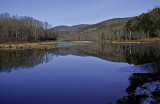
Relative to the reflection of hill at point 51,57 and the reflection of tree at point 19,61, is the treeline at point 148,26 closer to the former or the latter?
the reflection of hill at point 51,57

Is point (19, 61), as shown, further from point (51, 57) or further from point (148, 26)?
point (148, 26)

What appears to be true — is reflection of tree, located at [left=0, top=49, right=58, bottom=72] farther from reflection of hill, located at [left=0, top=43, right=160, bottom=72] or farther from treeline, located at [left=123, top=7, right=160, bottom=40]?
treeline, located at [left=123, top=7, right=160, bottom=40]

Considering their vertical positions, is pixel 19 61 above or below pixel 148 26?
below

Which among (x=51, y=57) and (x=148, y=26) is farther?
(x=148, y=26)

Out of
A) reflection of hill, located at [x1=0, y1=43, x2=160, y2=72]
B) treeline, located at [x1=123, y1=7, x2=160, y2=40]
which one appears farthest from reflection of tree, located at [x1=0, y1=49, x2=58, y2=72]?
treeline, located at [x1=123, y1=7, x2=160, y2=40]

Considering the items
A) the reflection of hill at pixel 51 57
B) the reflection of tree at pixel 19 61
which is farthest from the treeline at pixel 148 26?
the reflection of tree at pixel 19 61

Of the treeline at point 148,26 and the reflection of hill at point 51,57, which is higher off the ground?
the treeline at point 148,26

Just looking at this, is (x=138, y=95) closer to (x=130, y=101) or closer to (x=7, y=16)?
(x=130, y=101)

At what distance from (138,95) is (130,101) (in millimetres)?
840

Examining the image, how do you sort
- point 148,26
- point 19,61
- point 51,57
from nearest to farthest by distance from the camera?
point 19,61
point 51,57
point 148,26

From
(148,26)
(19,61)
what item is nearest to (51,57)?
(19,61)

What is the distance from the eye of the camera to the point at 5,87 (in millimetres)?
9820

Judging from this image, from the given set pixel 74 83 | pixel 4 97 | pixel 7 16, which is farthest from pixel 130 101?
pixel 7 16

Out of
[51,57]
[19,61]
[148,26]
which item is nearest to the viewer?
[19,61]
